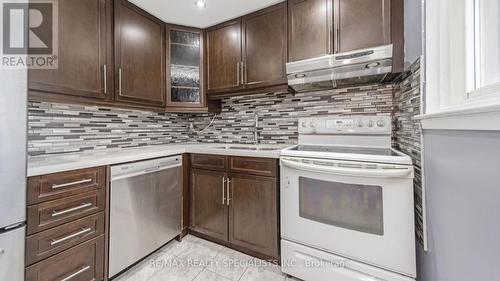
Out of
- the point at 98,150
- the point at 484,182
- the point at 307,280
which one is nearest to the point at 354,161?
the point at 484,182

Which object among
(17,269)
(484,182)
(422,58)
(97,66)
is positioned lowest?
(17,269)

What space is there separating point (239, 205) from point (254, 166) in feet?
1.20

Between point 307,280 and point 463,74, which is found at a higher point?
point 463,74

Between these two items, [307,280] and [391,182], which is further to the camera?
[307,280]

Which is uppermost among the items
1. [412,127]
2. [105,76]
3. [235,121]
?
[105,76]

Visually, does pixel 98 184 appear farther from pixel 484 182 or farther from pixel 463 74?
pixel 463 74

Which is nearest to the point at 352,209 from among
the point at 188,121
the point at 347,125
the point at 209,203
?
the point at 347,125

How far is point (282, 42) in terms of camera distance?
1.77 m

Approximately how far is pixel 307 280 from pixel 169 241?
122 cm

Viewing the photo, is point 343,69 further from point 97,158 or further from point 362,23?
point 97,158

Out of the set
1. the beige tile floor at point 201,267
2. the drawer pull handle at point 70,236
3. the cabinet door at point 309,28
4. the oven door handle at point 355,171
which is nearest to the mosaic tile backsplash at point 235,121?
the oven door handle at point 355,171

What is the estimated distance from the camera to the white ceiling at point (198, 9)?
1.76 metres

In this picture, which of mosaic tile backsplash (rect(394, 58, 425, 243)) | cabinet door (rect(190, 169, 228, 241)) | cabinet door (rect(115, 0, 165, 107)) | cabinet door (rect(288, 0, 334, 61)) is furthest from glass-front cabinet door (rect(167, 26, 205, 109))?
mosaic tile backsplash (rect(394, 58, 425, 243))

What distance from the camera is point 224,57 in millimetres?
2070
